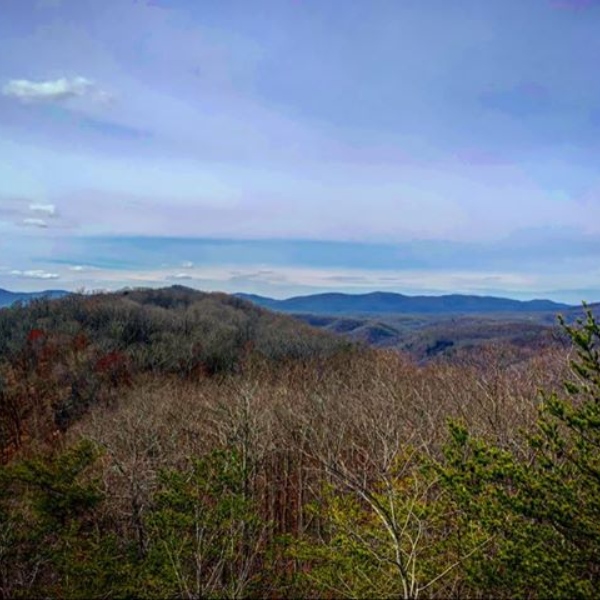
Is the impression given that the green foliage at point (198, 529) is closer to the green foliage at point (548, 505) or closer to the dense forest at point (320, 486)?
the dense forest at point (320, 486)

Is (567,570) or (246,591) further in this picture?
(246,591)

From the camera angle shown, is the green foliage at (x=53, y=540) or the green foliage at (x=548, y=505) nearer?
the green foliage at (x=548, y=505)

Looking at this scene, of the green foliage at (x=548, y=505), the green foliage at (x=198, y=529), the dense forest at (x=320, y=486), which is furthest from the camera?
the green foliage at (x=198, y=529)

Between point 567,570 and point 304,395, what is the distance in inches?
772

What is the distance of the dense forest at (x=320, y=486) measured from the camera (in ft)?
22.0

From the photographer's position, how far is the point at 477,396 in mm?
18219

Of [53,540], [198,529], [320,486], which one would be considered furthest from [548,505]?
[320,486]

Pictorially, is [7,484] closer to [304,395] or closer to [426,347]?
[304,395]

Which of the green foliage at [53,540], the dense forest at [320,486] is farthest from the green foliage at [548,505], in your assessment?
the green foliage at [53,540]

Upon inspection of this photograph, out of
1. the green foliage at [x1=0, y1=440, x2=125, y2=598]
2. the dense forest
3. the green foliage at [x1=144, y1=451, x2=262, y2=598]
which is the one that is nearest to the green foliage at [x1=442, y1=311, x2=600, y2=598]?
the dense forest

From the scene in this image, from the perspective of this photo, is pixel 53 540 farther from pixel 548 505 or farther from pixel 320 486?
pixel 320 486

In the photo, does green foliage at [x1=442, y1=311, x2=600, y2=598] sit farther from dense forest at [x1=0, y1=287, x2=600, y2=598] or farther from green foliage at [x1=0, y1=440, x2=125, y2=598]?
green foliage at [x1=0, y1=440, x2=125, y2=598]

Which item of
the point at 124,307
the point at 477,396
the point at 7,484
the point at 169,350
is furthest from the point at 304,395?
the point at 124,307

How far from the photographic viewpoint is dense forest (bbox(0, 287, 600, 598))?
6699 mm
